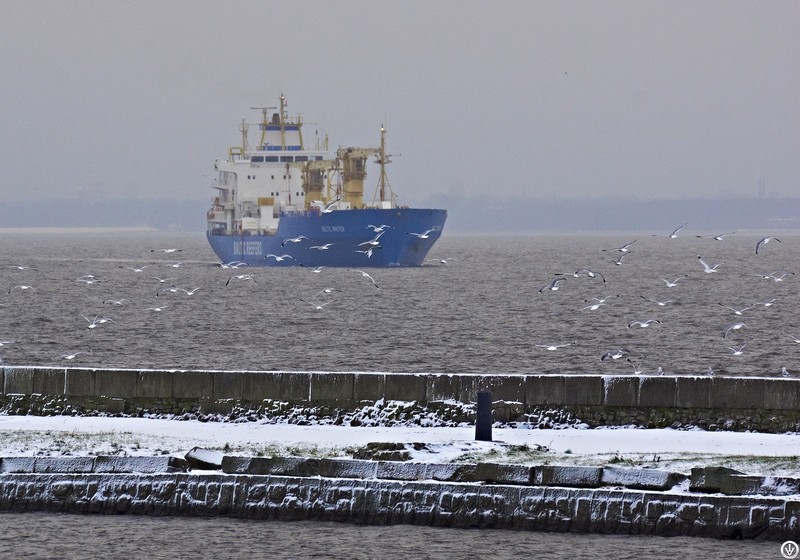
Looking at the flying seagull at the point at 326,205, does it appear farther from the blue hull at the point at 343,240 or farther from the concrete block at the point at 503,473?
the concrete block at the point at 503,473

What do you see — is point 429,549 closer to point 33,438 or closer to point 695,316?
point 33,438

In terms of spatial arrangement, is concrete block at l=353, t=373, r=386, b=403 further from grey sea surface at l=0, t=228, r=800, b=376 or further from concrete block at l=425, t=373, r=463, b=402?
grey sea surface at l=0, t=228, r=800, b=376

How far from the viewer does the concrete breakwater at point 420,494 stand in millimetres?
12273

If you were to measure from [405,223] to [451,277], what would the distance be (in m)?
5.95

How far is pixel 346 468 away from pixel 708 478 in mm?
3588

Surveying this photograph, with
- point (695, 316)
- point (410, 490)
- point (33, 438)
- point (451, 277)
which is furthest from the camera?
point (451, 277)

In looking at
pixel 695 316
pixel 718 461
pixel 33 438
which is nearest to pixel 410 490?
pixel 718 461

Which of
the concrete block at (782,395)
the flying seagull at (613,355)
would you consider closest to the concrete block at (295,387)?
the concrete block at (782,395)

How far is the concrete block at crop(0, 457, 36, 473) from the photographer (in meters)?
13.7

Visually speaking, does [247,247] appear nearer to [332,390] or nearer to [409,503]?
[332,390]

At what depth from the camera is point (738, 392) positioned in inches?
653

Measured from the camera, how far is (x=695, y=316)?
4991cm

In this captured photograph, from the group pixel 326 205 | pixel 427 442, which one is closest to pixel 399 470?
pixel 427 442

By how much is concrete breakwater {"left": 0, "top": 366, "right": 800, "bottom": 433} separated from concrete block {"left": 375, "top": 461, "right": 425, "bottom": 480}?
391 cm
